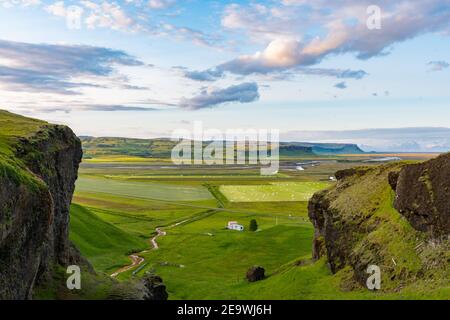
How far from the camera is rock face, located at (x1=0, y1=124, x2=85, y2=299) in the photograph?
1198 inches

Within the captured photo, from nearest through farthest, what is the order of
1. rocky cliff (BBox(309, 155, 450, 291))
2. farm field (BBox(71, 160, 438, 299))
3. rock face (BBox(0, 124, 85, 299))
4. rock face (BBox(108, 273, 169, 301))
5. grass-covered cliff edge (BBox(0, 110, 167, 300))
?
1. rock face (BBox(0, 124, 85, 299))
2. grass-covered cliff edge (BBox(0, 110, 167, 300))
3. rocky cliff (BBox(309, 155, 450, 291))
4. rock face (BBox(108, 273, 169, 301))
5. farm field (BBox(71, 160, 438, 299))

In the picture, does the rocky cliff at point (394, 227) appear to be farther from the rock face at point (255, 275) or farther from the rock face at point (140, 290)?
the rock face at point (140, 290)

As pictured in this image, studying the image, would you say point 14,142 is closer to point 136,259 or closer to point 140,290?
point 140,290

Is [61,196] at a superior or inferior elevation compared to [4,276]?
superior

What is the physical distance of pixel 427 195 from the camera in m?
42.7

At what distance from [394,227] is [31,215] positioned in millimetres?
34451

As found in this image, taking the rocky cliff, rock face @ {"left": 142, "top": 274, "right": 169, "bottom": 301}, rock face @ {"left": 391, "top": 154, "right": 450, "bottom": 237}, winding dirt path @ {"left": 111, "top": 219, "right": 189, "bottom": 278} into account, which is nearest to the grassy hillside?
rock face @ {"left": 142, "top": 274, "right": 169, "bottom": 301}

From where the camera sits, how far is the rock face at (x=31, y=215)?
99.8ft

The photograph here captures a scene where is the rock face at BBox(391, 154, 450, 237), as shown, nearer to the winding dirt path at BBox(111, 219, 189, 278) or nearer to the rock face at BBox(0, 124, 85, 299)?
the rock face at BBox(0, 124, 85, 299)

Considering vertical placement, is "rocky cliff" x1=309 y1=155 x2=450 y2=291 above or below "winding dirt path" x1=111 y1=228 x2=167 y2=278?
above
